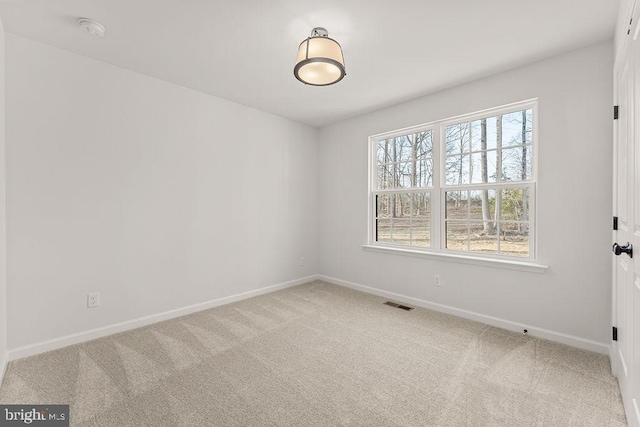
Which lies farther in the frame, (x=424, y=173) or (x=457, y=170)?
(x=424, y=173)

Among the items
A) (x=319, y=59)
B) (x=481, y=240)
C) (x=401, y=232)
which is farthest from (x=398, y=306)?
Answer: (x=319, y=59)

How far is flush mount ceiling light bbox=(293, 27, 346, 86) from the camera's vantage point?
1949mm

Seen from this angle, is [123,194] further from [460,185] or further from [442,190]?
[460,185]

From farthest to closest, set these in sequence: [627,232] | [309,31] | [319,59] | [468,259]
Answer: [468,259], [309,31], [319,59], [627,232]

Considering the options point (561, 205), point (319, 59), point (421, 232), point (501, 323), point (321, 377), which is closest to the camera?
point (319, 59)

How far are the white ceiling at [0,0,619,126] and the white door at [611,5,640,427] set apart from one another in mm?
597

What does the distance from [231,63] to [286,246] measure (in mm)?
2557

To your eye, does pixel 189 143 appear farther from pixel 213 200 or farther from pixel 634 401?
pixel 634 401

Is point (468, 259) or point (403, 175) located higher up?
point (403, 175)

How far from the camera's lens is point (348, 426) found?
62.9 inches

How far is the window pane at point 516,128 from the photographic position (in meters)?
2.83

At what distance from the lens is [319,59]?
1929 mm

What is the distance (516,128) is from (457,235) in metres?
1.26

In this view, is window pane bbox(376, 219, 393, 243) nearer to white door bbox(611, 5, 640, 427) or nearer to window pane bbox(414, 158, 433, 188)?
window pane bbox(414, 158, 433, 188)
